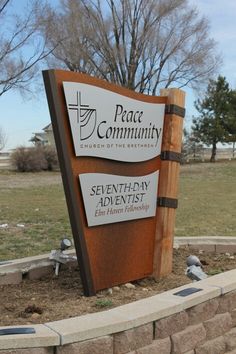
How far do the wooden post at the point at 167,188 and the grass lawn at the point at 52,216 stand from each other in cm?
261

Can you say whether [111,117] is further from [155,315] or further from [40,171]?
[40,171]

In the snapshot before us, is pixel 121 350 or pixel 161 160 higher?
pixel 161 160

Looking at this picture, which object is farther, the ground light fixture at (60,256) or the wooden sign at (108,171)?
the ground light fixture at (60,256)

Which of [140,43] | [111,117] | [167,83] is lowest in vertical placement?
[111,117]

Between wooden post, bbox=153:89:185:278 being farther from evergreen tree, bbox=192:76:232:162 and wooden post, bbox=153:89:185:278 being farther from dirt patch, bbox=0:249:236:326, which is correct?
evergreen tree, bbox=192:76:232:162

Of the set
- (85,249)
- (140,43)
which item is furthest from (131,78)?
(85,249)

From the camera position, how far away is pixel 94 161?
425 centimetres

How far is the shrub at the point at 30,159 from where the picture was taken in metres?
28.1

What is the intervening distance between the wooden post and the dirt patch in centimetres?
19

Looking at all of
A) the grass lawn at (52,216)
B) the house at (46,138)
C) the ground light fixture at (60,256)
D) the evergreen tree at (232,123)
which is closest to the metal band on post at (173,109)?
the ground light fixture at (60,256)

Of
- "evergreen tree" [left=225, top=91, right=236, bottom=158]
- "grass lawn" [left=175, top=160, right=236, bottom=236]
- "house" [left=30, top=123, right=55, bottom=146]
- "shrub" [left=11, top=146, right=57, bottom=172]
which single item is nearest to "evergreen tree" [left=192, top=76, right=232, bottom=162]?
"evergreen tree" [left=225, top=91, right=236, bottom=158]

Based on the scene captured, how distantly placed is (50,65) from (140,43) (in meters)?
5.65

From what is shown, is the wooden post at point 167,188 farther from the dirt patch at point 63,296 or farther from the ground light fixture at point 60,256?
the ground light fixture at point 60,256

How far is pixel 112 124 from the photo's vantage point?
14.3 ft
